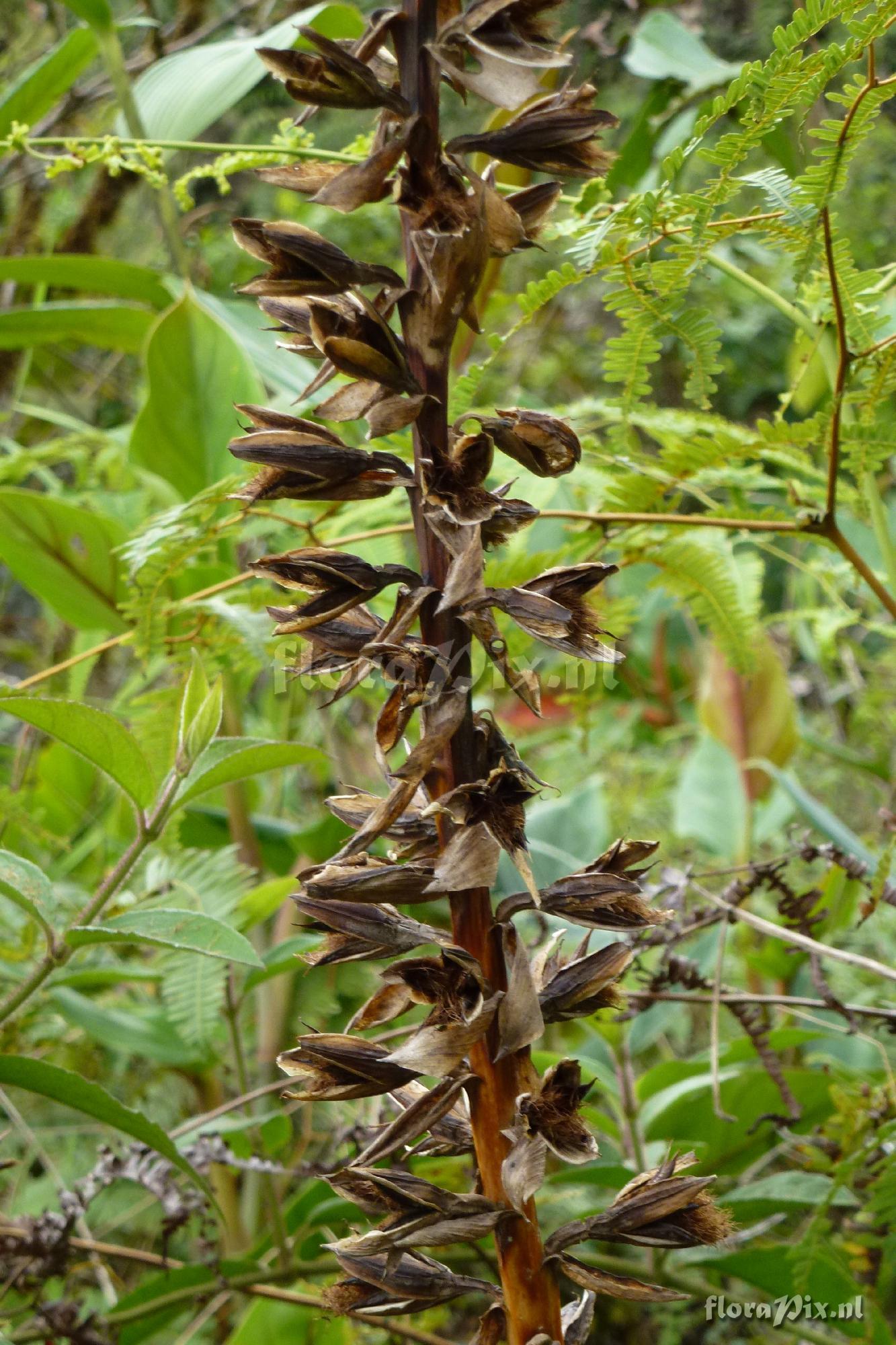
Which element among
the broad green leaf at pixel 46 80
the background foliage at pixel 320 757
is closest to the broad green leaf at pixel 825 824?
the background foliage at pixel 320 757

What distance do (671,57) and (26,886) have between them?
1157 millimetres

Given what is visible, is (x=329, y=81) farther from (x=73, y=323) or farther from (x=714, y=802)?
(x=714, y=802)

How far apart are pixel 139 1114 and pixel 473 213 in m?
0.53

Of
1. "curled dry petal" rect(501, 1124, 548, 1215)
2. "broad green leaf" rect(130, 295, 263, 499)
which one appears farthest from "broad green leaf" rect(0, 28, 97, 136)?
"curled dry petal" rect(501, 1124, 548, 1215)

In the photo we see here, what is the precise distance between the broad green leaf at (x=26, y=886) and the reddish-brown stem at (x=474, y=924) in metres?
0.29

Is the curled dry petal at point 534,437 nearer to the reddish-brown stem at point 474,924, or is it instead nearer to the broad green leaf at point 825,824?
the reddish-brown stem at point 474,924

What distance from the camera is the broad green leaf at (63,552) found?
1.07m

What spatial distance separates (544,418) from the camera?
48 cm

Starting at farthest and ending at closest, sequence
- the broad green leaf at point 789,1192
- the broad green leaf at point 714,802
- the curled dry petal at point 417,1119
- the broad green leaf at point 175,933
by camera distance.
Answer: the broad green leaf at point 714,802 → the broad green leaf at point 789,1192 → the broad green leaf at point 175,933 → the curled dry petal at point 417,1119

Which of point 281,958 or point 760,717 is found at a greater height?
point 281,958

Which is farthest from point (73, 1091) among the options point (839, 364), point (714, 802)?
point (714, 802)

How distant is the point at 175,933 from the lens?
0.65 metres

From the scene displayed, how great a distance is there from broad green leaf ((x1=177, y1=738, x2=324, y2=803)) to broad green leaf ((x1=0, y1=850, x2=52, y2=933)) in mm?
94

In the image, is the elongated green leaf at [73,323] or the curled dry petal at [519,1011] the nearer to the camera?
the curled dry petal at [519,1011]
